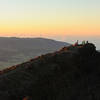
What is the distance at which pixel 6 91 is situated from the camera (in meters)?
13.9

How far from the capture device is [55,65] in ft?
56.1

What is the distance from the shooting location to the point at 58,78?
16.3 meters

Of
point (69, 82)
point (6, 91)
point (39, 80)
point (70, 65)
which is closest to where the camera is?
point (6, 91)

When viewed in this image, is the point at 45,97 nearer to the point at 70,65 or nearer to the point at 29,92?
the point at 29,92

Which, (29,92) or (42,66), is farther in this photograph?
(42,66)

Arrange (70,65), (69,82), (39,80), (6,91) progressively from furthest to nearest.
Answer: (70,65), (69,82), (39,80), (6,91)

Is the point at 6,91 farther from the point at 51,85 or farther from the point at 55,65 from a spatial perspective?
the point at 55,65

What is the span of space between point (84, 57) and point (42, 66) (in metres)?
4.32

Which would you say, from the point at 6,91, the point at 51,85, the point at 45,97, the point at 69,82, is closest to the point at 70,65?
the point at 69,82

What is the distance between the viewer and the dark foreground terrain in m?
14.4

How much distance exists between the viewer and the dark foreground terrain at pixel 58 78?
14.4 m

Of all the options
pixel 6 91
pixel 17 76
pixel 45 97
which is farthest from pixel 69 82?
pixel 6 91

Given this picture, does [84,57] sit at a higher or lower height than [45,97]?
higher

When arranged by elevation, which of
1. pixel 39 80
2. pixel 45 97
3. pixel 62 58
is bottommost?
pixel 45 97
